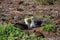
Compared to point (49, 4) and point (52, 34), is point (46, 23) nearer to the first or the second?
point (52, 34)

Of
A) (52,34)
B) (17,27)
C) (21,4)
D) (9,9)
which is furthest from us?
(21,4)

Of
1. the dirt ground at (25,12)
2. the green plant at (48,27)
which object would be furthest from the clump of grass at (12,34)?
the dirt ground at (25,12)

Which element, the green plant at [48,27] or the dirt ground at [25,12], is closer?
the green plant at [48,27]

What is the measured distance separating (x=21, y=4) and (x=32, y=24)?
104 inches

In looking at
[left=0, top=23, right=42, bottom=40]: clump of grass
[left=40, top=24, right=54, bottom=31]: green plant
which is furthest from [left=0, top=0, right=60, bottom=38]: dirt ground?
[left=0, top=23, right=42, bottom=40]: clump of grass

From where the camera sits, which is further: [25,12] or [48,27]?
[25,12]

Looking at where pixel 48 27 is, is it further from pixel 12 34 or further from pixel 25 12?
pixel 25 12

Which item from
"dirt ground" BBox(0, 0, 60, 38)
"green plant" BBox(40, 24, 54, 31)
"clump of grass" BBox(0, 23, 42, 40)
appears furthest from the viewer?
"dirt ground" BBox(0, 0, 60, 38)

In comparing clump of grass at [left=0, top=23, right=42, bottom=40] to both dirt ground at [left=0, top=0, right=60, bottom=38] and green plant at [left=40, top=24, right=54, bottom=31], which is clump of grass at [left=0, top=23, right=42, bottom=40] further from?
dirt ground at [left=0, top=0, right=60, bottom=38]

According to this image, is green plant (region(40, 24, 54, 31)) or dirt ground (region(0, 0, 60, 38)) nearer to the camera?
green plant (region(40, 24, 54, 31))

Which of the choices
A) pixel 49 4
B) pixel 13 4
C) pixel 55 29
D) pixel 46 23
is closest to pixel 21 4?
pixel 13 4

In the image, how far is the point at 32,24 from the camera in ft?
26.9

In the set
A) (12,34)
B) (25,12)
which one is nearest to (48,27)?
(12,34)

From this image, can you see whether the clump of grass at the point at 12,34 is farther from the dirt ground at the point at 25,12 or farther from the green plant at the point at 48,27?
the dirt ground at the point at 25,12
